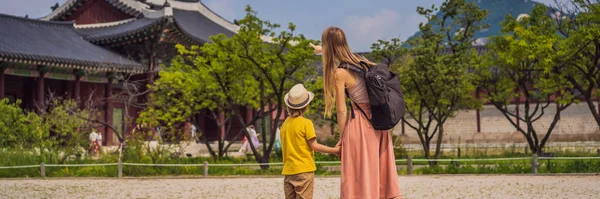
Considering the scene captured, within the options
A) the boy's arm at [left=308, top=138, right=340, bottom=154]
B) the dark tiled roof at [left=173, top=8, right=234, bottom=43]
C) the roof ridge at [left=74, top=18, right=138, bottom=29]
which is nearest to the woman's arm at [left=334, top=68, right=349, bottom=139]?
the boy's arm at [left=308, top=138, right=340, bottom=154]

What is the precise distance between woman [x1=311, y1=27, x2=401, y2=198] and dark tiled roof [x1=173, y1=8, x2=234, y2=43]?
3215 cm

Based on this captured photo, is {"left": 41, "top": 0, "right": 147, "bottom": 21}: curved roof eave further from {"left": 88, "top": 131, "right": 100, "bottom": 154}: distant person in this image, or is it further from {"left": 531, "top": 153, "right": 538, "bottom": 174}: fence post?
{"left": 531, "top": 153, "right": 538, "bottom": 174}: fence post

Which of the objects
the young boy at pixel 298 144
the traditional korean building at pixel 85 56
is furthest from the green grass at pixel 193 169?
the young boy at pixel 298 144

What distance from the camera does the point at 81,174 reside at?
18.0 meters

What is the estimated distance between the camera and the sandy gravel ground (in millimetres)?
12312

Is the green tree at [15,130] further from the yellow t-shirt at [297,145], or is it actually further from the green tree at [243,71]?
the yellow t-shirt at [297,145]

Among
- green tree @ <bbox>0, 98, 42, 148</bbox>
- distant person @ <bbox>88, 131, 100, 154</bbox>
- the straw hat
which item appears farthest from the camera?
distant person @ <bbox>88, 131, 100, 154</bbox>

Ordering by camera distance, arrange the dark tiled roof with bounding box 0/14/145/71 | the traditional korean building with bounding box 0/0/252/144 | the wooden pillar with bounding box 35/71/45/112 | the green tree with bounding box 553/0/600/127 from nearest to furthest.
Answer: the green tree with bounding box 553/0/600/127, the dark tiled roof with bounding box 0/14/145/71, the wooden pillar with bounding box 35/71/45/112, the traditional korean building with bounding box 0/0/252/144

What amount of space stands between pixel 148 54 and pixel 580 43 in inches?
748

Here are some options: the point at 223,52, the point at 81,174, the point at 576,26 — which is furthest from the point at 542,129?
the point at 81,174

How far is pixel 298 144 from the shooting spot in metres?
5.75

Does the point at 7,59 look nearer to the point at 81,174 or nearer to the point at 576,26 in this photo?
the point at 81,174

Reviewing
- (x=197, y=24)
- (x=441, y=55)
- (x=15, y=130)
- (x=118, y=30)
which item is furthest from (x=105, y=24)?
(x=441, y=55)

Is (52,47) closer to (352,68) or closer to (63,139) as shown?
(63,139)
